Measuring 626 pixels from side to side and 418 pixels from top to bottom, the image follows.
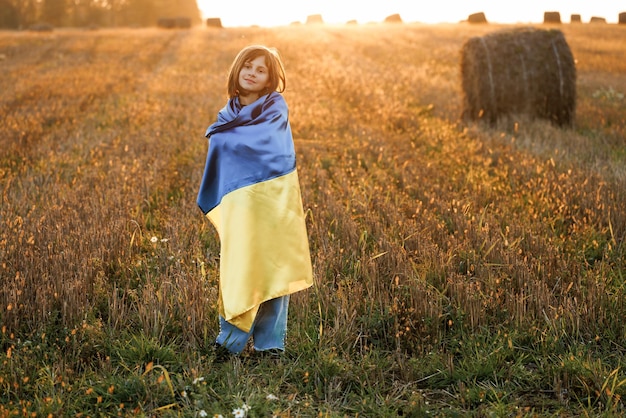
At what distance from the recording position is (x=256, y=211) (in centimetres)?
312

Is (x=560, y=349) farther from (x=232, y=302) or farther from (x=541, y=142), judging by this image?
(x=541, y=142)

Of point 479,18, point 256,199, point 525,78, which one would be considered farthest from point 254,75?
point 479,18

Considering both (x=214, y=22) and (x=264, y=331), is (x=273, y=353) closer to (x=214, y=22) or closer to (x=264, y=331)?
(x=264, y=331)

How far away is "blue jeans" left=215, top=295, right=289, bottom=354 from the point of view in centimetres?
328

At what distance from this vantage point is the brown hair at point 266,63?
3.21 metres

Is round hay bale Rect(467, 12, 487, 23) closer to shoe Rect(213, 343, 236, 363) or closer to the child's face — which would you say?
the child's face

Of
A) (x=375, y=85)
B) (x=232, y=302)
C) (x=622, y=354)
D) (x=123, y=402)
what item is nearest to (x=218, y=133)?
(x=232, y=302)

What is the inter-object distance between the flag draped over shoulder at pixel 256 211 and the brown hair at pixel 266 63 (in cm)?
11

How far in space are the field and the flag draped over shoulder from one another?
0.39 m

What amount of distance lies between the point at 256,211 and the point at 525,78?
25.9ft

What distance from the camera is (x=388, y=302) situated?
12.2ft

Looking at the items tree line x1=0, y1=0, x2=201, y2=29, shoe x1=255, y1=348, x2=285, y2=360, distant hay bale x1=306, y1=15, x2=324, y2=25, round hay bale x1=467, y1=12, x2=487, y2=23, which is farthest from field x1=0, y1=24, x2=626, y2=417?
tree line x1=0, y1=0, x2=201, y2=29

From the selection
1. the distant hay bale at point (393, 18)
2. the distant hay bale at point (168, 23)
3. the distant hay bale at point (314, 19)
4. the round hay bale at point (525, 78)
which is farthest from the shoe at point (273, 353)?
the distant hay bale at point (314, 19)

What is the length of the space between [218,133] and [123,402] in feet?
4.28
